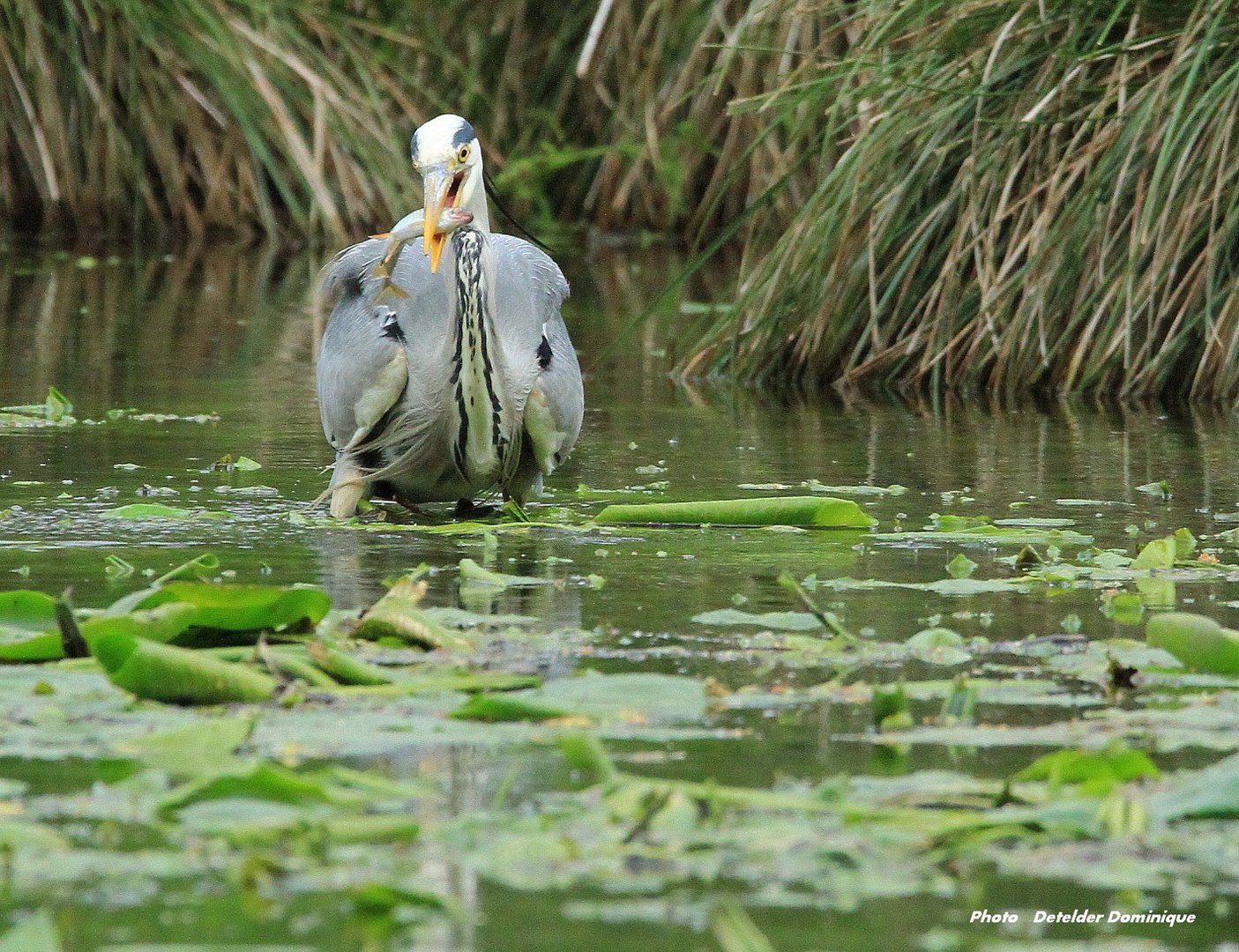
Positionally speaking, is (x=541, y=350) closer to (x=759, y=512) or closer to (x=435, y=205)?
(x=435, y=205)

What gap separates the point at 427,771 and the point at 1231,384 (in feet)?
18.9

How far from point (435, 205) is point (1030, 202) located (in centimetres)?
359

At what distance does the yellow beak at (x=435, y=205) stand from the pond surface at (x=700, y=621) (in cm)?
72

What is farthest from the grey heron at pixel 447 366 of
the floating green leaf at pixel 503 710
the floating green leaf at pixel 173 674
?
the floating green leaf at pixel 503 710

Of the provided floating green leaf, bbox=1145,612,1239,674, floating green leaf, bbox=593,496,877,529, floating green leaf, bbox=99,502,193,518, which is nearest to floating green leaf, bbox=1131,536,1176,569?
floating green leaf, bbox=593,496,877,529

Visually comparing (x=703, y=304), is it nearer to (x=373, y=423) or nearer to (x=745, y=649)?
(x=373, y=423)

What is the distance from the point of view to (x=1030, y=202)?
841cm

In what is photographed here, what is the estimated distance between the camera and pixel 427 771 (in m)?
3.14

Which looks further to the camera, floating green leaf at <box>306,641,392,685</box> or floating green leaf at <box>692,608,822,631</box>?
floating green leaf at <box>692,608,822,631</box>

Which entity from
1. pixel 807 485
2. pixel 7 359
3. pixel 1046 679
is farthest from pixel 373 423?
pixel 7 359

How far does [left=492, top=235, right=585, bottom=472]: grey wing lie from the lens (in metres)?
5.96

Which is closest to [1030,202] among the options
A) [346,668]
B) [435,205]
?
[435,205]

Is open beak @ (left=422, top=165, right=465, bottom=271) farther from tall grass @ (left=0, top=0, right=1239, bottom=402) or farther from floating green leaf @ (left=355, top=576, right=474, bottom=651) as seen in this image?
tall grass @ (left=0, top=0, right=1239, bottom=402)

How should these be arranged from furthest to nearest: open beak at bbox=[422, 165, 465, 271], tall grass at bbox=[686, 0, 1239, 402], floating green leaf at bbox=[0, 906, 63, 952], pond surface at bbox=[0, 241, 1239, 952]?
tall grass at bbox=[686, 0, 1239, 402]
open beak at bbox=[422, 165, 465, 271]
pond surface at bbox=[0, 241, 1239, 952]
floating green leaf at bbox=[0, 906, 63, 952]
